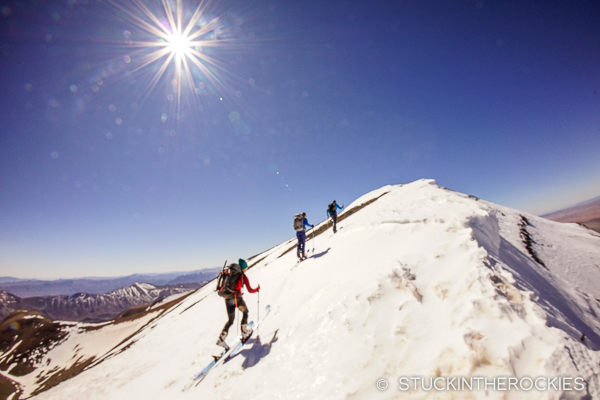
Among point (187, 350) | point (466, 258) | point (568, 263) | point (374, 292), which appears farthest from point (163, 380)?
point (568, 263)

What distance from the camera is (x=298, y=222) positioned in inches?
576

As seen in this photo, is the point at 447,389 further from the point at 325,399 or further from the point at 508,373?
the point at 325,399

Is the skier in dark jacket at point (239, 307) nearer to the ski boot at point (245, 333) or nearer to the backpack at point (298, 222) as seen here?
the ski boot at point (245, 333)

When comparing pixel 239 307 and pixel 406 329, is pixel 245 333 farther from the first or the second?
pixel 406 329

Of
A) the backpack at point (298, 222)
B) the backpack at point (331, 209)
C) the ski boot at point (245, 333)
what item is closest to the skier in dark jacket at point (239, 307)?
the ski boot at point (245, 333)

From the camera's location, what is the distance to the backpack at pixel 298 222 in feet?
47.6

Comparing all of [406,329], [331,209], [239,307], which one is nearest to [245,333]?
[239,307]

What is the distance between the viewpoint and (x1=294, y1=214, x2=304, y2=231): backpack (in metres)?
14.5
